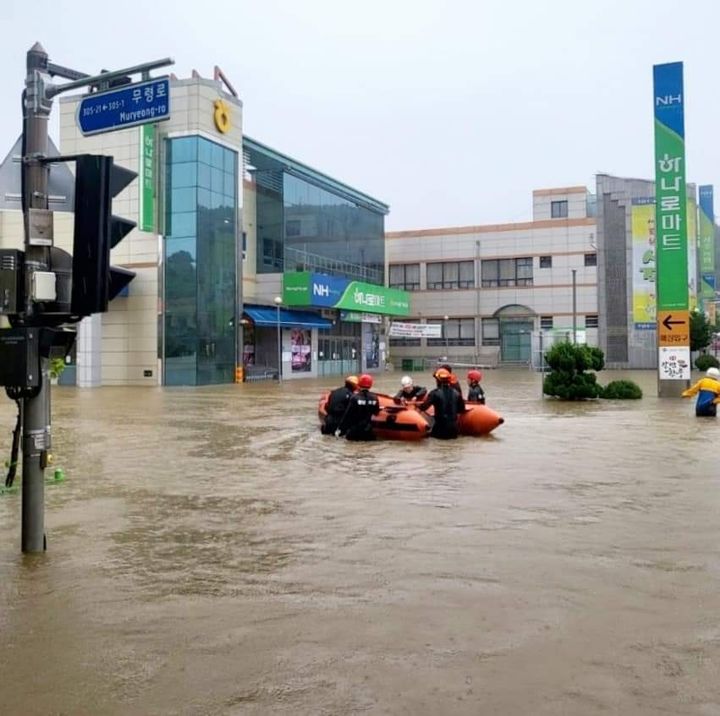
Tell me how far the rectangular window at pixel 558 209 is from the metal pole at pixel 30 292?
2343 inches

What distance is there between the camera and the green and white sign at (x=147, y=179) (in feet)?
114

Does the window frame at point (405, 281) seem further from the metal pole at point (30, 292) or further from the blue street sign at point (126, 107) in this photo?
the metal pole at point (30, 292)

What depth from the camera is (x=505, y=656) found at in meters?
4.49

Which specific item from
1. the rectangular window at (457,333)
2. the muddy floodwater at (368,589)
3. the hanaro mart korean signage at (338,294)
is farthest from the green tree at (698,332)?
the muddy floodwater at (368,589)

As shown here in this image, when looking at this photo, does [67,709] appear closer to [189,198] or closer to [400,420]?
[400,420]

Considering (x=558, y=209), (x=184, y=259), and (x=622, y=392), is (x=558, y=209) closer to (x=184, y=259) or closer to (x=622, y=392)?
(x=184, y=259)

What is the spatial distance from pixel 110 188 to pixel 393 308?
1911 inches

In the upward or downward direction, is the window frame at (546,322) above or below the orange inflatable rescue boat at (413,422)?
above

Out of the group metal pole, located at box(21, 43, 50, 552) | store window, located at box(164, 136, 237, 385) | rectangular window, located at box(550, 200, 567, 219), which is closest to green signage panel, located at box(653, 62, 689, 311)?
store window, located at box(164, 136, 237, 385)

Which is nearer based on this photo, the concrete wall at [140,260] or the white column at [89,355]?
the concrete wall at [140,260]

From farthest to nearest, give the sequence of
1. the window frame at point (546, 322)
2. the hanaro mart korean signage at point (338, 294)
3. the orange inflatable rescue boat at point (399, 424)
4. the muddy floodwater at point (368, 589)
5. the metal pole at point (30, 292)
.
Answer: the window frame at point (546, 322) → the hanaro mart korean signage at point (338, 294) → the orange inflatable rescue boat at point (399, 424) → the metal pole at point (30, 292) → the muddy floodwater at point (368, 589)

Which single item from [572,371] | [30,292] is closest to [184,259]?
[572,371]

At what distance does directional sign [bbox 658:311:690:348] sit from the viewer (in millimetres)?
25312

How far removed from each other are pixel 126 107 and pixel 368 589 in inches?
180
